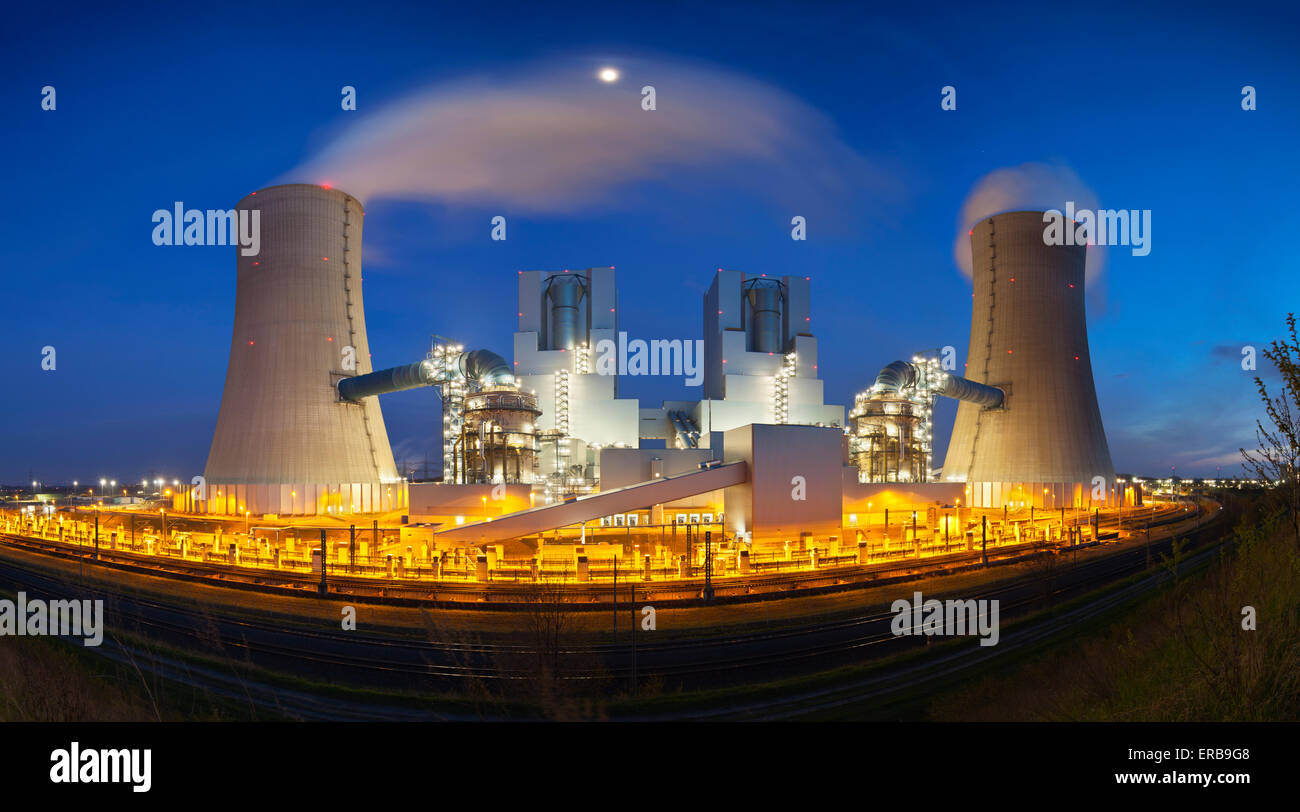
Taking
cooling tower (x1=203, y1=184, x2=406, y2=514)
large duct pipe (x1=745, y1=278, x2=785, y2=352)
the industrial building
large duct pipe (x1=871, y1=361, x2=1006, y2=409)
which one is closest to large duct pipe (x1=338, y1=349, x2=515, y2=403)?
the industrial building

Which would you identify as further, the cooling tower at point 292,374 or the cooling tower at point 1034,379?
the cooling tower at point 1034,379

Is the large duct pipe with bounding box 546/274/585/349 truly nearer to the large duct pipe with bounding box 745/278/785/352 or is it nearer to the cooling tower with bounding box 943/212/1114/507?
the large duct pipe with bounding box 745/278/785/352

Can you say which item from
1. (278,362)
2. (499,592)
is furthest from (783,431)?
(278,362)

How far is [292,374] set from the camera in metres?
33.5

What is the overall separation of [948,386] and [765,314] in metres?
13.8

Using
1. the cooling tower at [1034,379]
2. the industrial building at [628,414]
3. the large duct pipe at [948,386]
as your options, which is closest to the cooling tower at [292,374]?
the industrial building at [628,414]

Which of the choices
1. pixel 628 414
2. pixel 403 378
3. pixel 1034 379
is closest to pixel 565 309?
pixel 628 414

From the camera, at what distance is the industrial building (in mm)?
27625

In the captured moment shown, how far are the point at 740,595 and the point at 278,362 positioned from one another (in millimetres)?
29079

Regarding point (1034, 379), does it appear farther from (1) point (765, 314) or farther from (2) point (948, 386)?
(1) point (765, 314)

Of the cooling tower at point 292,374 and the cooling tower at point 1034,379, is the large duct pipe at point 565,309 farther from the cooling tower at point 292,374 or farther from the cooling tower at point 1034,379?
the cooling tower at point 1034,379

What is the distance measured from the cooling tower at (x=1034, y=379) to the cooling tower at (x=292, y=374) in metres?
40.2

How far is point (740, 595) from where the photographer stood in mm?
18156

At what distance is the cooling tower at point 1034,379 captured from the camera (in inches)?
1532
